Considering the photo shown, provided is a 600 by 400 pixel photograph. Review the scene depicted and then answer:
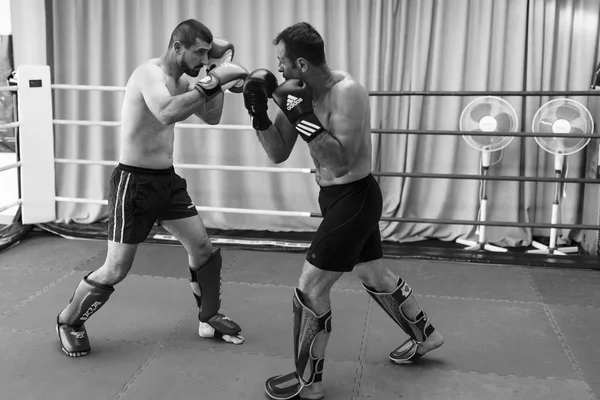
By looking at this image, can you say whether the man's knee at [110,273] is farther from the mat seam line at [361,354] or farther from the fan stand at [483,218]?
the fan stand at [483,218]

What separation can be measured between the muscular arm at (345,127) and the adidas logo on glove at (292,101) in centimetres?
14

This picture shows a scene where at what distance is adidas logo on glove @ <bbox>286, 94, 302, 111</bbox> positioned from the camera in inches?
87.7

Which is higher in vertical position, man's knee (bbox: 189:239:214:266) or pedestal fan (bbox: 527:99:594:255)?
pedestal fan (bbox: 527:99:594:255)

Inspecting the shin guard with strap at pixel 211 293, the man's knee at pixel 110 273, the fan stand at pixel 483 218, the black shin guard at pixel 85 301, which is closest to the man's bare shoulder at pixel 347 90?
the shin guard with strap at pixel 211 293

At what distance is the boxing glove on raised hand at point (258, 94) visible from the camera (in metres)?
2.33

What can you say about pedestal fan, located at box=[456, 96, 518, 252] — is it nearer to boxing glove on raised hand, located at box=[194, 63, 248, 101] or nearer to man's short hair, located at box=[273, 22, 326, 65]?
boxing glove on raised hand, located at box=[194, 63, 248, 101]

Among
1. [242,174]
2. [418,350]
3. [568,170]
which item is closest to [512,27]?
[568,170]

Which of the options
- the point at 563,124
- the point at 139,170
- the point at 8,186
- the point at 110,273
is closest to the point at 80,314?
the point at 110,273

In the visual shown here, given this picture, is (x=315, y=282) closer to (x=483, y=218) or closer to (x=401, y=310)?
(x=401, y=310)

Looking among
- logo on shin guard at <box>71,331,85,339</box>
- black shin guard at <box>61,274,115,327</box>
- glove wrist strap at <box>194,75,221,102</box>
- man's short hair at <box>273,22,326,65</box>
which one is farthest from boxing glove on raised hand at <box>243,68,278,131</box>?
logo on shin guard at <box>71,331,85,339</box>

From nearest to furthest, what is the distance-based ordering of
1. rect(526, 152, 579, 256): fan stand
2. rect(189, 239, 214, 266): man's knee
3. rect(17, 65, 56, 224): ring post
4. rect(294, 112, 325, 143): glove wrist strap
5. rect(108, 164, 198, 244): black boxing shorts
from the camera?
rect(294, 112, 325, 143): glove wrist strap → rect(108, 164, 198, 244): black boxing shorts → rect(189, 239, 214, 266): man's knee → rect(526, 152, 579, 256): fan stand → rect(17, 65, 56, 224): ring post

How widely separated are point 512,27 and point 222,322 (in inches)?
113

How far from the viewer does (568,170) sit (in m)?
4.66

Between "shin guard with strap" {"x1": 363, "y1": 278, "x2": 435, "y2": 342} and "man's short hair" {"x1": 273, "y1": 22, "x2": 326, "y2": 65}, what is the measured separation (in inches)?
36.9
